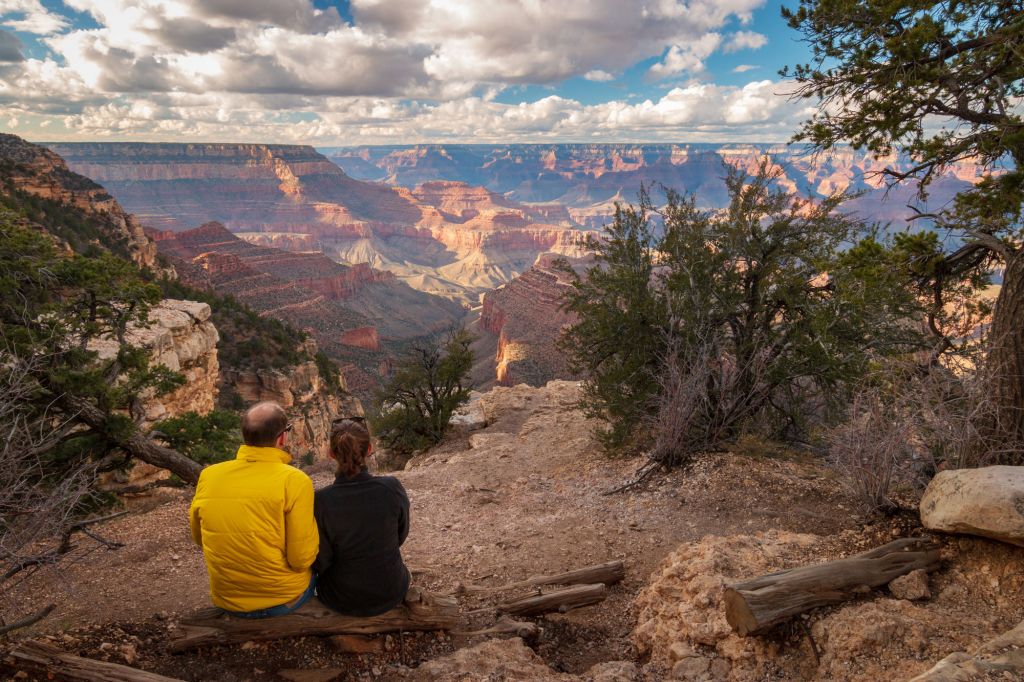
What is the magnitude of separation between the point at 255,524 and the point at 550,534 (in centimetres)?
398

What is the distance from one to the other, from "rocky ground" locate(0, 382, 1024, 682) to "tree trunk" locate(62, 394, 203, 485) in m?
0.65

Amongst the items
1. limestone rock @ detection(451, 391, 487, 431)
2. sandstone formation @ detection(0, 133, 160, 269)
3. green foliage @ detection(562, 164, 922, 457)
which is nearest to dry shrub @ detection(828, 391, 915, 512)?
green foliage @ detection(562, 164, 922, 457)

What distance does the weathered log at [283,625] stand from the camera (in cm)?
366

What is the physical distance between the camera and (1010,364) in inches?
186

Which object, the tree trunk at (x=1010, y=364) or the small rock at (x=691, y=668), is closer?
the small rock at (x=691, y=668)

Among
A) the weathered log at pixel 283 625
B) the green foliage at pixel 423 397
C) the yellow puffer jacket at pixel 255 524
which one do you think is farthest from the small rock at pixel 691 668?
the green foliage at pixel 423 397

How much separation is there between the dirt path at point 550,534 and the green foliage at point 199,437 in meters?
0.77

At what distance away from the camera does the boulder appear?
3531 mm

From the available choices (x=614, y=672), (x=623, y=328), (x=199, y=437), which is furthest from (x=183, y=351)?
(x=614, y=672)

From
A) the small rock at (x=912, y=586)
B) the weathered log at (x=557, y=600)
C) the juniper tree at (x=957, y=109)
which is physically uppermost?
the juniper tree at (x=957, y=109)

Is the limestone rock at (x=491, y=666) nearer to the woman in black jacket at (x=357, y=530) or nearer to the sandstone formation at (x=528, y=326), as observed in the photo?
the woman in black jacket at (x=357, y=530)

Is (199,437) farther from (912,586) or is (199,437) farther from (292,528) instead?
(912,586)

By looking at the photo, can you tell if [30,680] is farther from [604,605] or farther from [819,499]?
[819,499]

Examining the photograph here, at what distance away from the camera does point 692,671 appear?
356 cm
